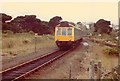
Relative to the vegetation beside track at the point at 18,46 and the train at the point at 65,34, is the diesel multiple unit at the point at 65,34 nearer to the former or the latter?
the train at the point at 65,34

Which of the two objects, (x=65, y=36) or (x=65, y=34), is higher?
(x=65, y=34)

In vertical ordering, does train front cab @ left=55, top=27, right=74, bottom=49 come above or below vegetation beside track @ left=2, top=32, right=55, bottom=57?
above

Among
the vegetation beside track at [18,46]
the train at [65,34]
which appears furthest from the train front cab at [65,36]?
the vegetation beside track at [18,46]

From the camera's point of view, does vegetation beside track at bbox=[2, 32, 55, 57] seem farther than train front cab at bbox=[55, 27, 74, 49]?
No

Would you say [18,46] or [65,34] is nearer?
[65,34]

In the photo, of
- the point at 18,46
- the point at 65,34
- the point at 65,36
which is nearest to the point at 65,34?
the point at 65,34

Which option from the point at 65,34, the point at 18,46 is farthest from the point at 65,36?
the point at 18,46

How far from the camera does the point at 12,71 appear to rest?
15.5 meters

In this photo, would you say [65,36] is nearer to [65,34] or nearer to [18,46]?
[65,34]

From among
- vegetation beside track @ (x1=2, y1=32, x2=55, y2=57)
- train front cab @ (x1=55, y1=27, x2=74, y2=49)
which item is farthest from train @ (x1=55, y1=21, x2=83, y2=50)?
vegetation beside track @ (x1=2, y1=32, x2=55, y2=57)

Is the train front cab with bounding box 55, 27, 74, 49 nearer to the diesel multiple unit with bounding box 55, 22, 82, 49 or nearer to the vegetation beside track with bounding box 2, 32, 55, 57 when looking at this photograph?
the diesel multiple unit with bounding box 55, 22, 82, 49

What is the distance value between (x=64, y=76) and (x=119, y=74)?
3.57m

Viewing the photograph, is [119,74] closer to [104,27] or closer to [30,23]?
[30,23]

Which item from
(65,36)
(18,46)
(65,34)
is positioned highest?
(65,34)
